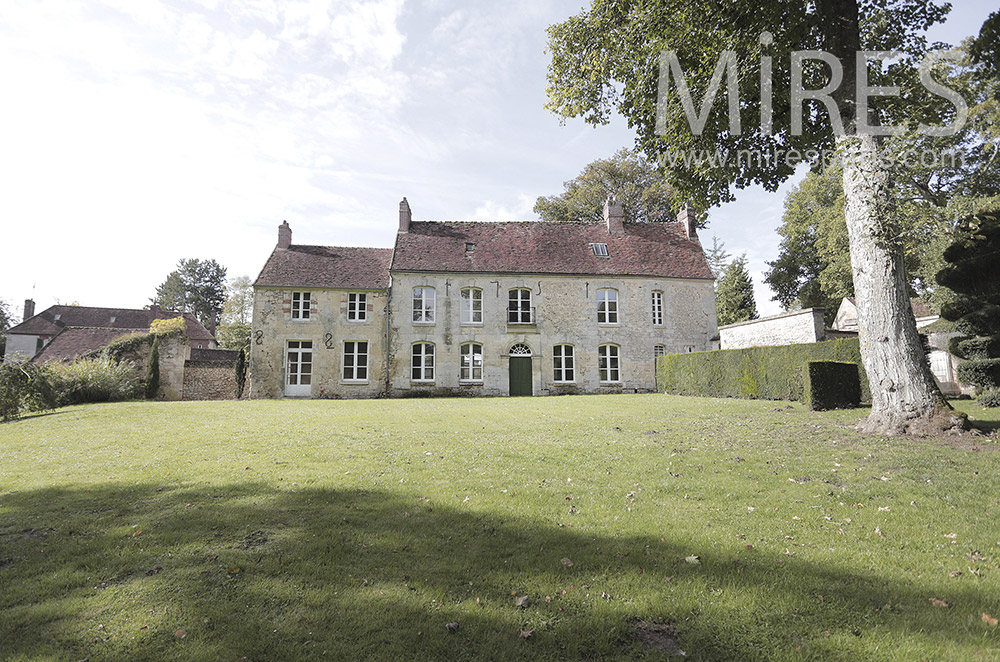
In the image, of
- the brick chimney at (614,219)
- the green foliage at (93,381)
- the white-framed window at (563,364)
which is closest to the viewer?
the green foliage at (93,381)

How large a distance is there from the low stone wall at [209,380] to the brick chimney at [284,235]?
6.51 m

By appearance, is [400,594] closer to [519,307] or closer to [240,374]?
[519,307]

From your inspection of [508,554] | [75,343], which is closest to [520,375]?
[508,554]

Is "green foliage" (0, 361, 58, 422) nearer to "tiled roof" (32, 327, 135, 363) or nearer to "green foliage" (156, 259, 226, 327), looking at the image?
"tiled roof" (32, 327, 135, 363)

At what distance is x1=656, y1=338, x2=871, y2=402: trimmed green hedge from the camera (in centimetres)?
1298

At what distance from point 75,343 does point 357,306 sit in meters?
15.7

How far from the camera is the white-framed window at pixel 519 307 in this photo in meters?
24.8

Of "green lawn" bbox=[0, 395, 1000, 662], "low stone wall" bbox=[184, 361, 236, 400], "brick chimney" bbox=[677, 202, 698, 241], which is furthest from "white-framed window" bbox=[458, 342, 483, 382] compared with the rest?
"green lawn" bbox=[0, 395, 1000, 662]

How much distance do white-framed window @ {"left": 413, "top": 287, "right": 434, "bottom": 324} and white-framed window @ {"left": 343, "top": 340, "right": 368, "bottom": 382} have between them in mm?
2856

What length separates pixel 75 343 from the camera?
26.5 meters

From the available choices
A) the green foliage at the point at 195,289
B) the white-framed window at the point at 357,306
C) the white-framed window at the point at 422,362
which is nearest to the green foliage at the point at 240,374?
the white-framed window at the point at 357,306

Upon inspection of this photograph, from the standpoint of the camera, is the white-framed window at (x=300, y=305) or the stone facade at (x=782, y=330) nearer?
the stone facade at (x=782, y=330)

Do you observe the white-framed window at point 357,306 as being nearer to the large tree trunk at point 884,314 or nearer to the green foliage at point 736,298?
the large tree trunk at point 884,314

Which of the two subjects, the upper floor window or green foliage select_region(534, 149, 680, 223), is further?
green foliage select_region(534, 149, 680, 223)
